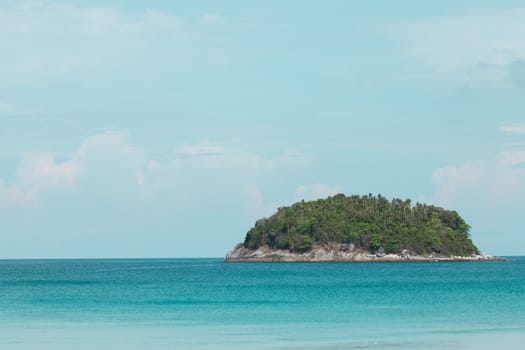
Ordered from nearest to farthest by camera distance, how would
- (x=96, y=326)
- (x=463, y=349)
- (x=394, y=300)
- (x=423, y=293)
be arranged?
(x=463, y=349)
(x=96, y=326)
(x=394, y=300)
(x=423, y=293)

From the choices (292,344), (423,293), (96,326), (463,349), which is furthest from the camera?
(423,293)

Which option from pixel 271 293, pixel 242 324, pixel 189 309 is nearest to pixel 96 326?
pixel 242 324

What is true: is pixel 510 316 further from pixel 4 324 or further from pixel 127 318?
pixel 4 324

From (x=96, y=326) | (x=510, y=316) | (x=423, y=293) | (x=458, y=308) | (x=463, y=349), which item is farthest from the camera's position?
(x=423, y=293)

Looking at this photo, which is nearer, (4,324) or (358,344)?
(358,344)

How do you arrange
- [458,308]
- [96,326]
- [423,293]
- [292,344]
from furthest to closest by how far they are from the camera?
[423,293] → [458,308] → [96,326] → [292,344]

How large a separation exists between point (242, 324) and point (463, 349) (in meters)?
17.4

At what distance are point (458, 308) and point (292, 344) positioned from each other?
2653 cm

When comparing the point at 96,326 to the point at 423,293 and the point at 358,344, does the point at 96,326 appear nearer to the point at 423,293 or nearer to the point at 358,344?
the point at 358,344

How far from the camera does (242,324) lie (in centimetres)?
5478

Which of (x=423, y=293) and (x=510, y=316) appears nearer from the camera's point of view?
(x=510, y=316)

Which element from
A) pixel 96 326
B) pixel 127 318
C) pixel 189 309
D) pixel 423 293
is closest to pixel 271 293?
pixel 423 293

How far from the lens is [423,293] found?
86.2 metres

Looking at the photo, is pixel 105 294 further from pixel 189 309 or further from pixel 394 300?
pixel 394 300
